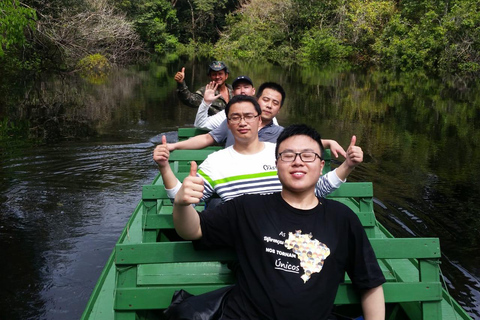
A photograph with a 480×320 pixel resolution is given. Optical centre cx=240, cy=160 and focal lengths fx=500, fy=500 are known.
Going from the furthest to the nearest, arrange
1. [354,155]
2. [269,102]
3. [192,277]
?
[269,102]
[354,155]
[192,277]

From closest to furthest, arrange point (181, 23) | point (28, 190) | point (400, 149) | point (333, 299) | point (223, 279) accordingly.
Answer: point (333, 299) → point (223, 279) → point (28, 190) → point (400, 149) → point (181, 23)

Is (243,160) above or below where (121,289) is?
above

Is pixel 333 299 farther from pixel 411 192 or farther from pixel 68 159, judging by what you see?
pixel 68 159

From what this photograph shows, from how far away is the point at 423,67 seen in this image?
98.9 ft

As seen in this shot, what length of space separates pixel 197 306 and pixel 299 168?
2.67ft

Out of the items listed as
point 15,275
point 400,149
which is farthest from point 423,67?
point 15,275

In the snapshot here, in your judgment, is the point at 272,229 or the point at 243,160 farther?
the point at 243,160

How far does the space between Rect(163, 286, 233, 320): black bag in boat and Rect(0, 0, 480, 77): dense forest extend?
10829 millimetres

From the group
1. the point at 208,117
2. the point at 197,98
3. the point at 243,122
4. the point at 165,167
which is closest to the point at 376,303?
the point at 165,167

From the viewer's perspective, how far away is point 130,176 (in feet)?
26.3

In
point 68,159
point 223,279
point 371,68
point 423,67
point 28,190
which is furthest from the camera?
point 371,68

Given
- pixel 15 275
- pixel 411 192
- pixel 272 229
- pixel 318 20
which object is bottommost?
pixel 15 275

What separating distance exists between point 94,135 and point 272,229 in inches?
372

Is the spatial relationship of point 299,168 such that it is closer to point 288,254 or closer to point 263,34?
point 288,254
